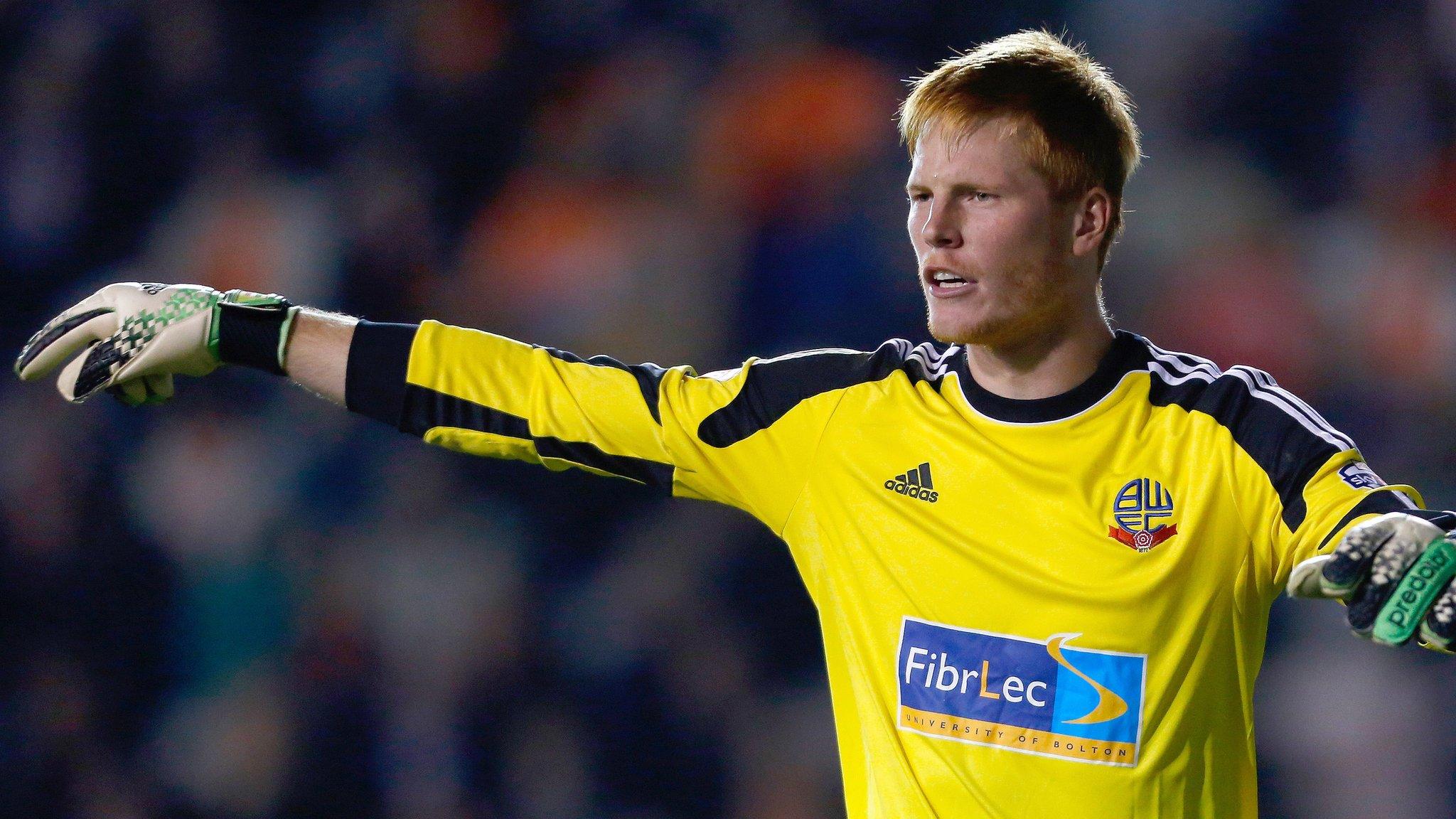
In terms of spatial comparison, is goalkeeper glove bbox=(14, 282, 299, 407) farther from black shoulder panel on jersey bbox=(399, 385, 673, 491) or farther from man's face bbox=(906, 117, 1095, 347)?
man's face bbox=(906, 117, 1095, 347)

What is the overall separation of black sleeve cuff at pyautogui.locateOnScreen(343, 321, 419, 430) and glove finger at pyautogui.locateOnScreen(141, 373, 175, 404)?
10.3 inches

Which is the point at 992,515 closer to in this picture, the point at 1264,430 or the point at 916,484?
the point at 916,484

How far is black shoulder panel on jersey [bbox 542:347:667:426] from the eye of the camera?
75.4 inches

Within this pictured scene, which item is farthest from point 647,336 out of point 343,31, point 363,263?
point 343,31

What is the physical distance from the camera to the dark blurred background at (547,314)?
3.45m

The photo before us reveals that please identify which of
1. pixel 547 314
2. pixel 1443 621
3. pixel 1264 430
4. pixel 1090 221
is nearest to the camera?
pixel 1443 621

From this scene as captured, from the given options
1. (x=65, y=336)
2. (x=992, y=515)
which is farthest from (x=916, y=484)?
(x=65, y=336)

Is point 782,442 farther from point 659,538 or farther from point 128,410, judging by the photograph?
point 128,410

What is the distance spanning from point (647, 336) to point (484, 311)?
473 millimetres

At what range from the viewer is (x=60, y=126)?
3887 mm

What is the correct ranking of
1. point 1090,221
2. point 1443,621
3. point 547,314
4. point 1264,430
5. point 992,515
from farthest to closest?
point 547,314, point 1090,221, point 992,515, point 1264,430, point 1443,621

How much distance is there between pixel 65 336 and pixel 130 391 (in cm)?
11

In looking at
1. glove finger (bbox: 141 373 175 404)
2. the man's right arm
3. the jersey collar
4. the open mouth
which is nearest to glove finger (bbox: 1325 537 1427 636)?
the jersey collar

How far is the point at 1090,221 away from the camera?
6.33 feet
